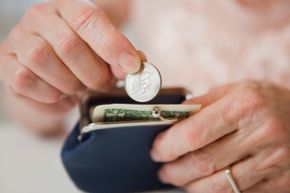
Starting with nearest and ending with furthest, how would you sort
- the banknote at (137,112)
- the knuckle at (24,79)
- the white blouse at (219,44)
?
the banknote at (137,112) → the knuckle at (24,79) → the white blouse at (219,44)

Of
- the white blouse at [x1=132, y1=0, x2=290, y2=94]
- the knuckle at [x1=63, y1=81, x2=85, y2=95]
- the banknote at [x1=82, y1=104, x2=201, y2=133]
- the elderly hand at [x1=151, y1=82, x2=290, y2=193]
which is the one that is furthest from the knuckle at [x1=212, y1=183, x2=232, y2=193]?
the white blouse at [x1=132, y1=0, x2=290, y2=94]

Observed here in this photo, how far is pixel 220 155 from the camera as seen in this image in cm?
64

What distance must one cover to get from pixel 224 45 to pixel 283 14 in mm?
128

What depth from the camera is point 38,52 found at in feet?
2.17

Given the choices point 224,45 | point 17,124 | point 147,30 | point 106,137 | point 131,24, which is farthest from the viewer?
point 131,24

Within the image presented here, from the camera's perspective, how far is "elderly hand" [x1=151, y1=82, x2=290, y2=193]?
0.62 m

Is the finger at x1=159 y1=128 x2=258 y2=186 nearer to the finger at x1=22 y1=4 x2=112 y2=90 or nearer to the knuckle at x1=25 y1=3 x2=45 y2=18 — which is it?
the finger at x1=22 y1=4 x2=112 y2=90

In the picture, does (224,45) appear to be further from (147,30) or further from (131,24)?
(131,24)

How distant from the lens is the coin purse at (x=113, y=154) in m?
0.63

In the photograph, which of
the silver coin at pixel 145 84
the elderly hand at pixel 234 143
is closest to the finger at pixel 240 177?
the elderly hand at pixel 234 143

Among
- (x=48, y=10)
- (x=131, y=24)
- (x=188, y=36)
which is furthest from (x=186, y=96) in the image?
(x=131, y=24)

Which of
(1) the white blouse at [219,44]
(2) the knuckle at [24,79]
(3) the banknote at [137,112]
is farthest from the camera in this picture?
(1) the white blouse at [219,44]

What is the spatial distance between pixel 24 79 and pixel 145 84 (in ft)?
0.62

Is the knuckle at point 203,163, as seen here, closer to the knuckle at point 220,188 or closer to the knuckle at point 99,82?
the knuckle at point 220,188
